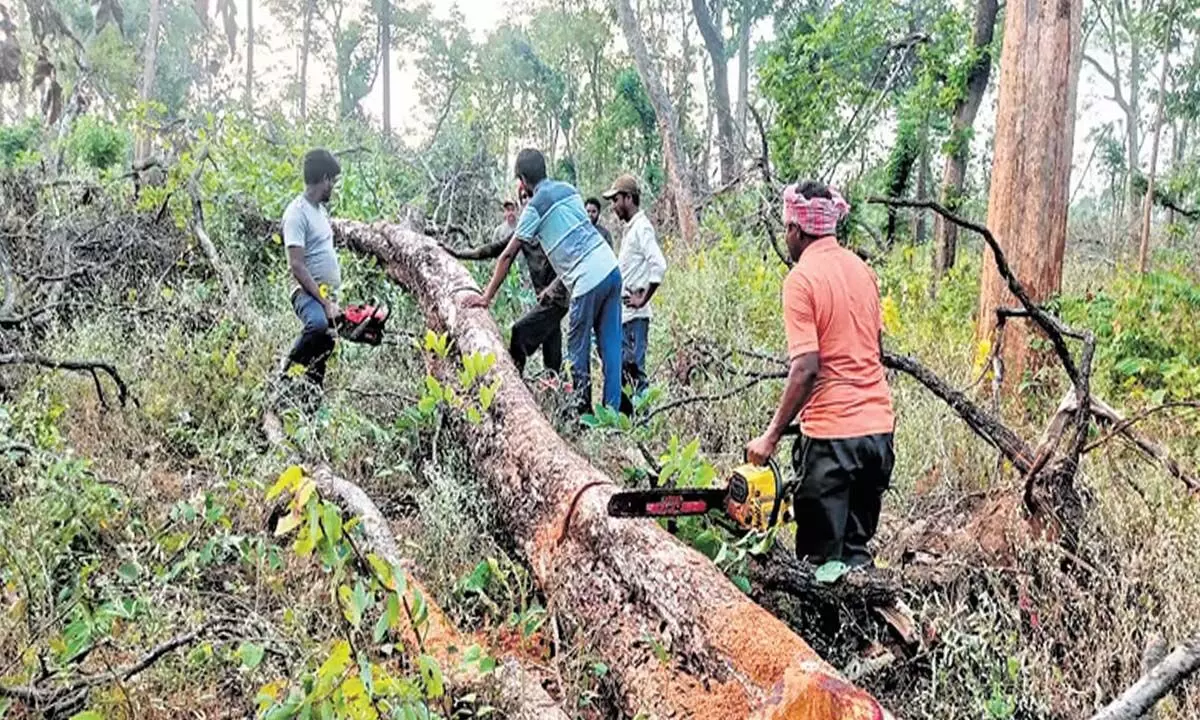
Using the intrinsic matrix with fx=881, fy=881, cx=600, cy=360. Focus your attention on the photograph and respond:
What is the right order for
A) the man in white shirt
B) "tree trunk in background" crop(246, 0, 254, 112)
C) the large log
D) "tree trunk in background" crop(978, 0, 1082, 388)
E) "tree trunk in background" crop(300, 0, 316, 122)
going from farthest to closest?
"tree trunk in background" crop(300, 0, 316, 122) → "tree trunk in background" crop(246, 0, 254, 112) → the man in white shirt → "tree trunk in background" crop(978, 0, 1082, 388) → the large log

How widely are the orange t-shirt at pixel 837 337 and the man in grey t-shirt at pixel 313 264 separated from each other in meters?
2.95

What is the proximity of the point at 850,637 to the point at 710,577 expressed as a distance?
0.82 meters

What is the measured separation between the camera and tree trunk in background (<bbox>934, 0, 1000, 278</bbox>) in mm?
9453

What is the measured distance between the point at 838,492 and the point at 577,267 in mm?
2485

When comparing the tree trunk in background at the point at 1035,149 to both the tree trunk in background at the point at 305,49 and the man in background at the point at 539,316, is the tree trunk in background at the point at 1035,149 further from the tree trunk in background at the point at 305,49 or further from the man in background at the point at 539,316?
the tree trunk in background at the point at 305,49

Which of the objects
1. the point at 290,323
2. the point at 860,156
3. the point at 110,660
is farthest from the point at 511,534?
the point at 860,156

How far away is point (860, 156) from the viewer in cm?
1012

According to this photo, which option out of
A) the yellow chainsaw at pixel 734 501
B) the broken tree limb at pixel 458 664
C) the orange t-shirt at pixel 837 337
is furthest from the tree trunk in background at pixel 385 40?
the yellow chainsaw at pixel 734 501

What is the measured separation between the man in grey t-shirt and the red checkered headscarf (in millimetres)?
2907

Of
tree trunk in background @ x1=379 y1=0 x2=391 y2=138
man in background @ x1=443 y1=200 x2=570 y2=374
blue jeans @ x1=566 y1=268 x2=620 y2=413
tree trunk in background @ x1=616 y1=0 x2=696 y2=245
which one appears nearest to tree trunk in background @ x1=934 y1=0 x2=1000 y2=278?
tree trunk in background @ x1=616 y1=0 x2=696 y2=245

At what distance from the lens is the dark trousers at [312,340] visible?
4992 mm

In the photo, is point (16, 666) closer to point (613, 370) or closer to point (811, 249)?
point (811, 249)

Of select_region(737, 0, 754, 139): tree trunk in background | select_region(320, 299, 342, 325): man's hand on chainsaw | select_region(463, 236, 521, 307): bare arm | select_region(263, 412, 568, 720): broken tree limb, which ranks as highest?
select_region(737, 0, 754, 139): tree trunk in background

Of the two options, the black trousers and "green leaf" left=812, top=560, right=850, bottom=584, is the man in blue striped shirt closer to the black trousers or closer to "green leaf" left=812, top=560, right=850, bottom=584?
the black trousers
